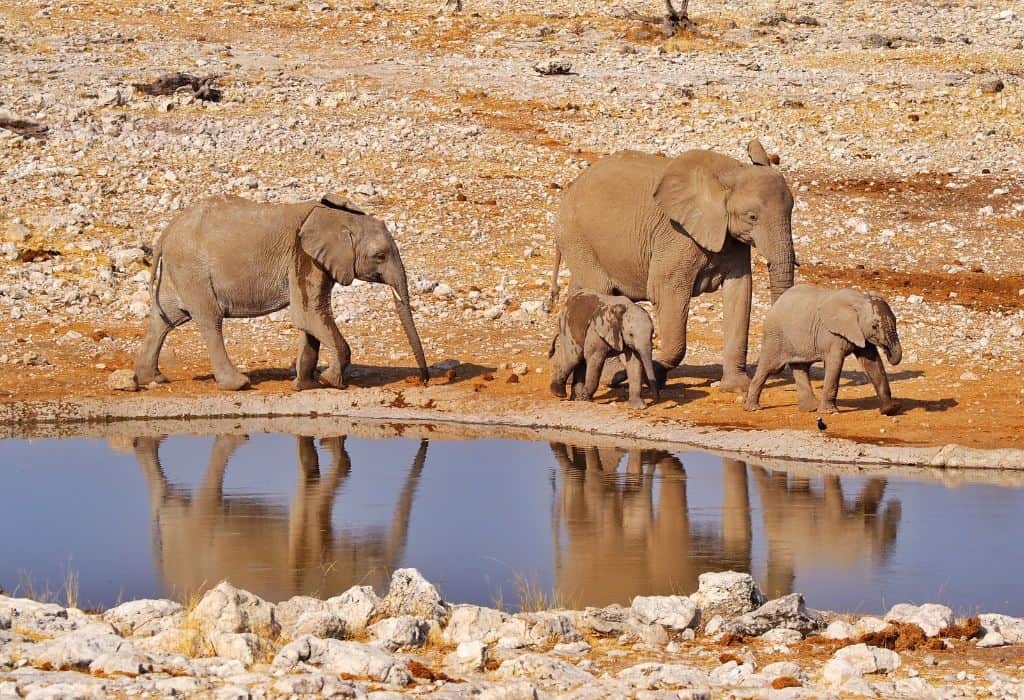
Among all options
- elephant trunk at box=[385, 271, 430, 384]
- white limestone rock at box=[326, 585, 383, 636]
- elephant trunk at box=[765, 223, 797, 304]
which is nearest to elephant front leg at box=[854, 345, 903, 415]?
elephant trunk at box=[765, 223, 797, 304]

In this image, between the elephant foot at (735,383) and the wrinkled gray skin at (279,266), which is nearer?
the elephant foot at (735,383)

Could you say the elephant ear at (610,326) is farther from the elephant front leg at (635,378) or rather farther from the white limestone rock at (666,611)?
the white limestone rock at (666,611)

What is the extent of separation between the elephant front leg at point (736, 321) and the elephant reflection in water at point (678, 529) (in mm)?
2430

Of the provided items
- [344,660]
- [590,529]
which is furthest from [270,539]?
[344,660]

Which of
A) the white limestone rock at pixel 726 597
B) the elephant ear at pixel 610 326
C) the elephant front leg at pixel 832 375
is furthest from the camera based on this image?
the elephant ear at pixel 610 326

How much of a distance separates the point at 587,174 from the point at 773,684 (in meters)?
10.7

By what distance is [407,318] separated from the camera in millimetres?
17422

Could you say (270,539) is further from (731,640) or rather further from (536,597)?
(731,640)

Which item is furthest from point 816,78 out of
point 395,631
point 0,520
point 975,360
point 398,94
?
point 395,631

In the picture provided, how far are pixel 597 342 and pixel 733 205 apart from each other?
1.83 metres

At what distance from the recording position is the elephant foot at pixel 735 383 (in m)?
16.9

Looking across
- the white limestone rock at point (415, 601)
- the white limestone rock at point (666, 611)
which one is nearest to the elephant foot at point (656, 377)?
the white limestone rock at point (666, 611)

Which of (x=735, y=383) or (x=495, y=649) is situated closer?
(x=495, y=649)

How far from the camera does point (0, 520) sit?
12.7 metres
